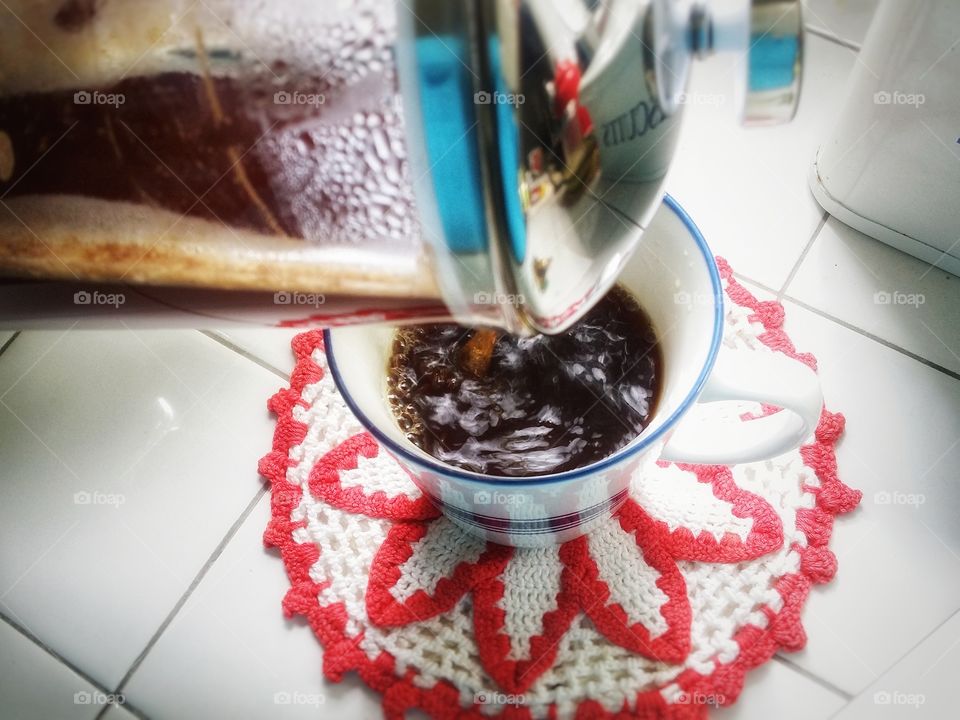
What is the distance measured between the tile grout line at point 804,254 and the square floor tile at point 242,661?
381mm

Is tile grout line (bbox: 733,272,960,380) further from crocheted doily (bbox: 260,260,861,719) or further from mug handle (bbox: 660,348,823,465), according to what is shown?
mug handle (bbox: 660,348,823,465)

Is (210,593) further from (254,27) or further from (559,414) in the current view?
(254,27)

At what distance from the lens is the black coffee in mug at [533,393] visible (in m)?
0.44

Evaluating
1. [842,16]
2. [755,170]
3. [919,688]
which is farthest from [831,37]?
[919,688]

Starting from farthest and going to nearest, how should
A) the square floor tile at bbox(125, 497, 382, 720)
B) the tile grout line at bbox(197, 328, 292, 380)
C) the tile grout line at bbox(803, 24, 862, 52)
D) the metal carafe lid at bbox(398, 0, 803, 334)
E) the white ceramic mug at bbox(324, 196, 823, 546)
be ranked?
the tile grout line at bbox(803, 24, 862, 52) < the tile grout line at bbox(197, 328, 292, 380) < the square floor tile at bbox(125, 497, 382, 720) < the white ceramic mug at bbox(324, 196, 823, 546) < the metal carafe lid at bbox(398, 0, 803, 334)

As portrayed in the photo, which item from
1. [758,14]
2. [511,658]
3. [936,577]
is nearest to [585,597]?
[511,658]

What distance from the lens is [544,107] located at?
0.78 feet

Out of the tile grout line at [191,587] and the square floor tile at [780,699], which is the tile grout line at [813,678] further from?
the tile grout line at [191,587]

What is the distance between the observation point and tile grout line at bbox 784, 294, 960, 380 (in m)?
0.52

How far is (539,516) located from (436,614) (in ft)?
0.35

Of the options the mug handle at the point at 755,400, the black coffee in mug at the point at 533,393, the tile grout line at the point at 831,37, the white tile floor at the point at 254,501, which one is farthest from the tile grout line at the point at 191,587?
the tile grout line at the point at 831,37

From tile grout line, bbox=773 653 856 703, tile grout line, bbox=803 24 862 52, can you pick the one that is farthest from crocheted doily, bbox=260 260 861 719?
tile grout line, bbox=803 24 862 52

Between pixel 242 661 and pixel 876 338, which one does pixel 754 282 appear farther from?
pixel 242 661

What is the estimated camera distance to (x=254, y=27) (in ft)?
0.86
